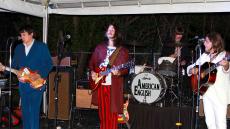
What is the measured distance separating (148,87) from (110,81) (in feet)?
5.37

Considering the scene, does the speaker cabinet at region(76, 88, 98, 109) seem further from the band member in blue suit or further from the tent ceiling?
the band member in blue suit

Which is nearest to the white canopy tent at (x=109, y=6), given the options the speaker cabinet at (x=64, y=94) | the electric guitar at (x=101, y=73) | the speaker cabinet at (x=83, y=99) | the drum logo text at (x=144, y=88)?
the speaker cabinet at (x=64, y=94)

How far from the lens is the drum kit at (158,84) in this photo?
816 cm

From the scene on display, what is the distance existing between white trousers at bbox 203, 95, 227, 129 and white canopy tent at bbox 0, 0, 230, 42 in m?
1.57

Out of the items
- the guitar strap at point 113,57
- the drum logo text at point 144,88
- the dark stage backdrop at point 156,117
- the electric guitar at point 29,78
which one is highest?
the guitar strap at point 113,57

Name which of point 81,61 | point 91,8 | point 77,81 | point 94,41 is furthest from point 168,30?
point 91,8

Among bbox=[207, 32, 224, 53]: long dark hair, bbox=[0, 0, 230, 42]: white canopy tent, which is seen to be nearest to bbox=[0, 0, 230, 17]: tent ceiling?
bbox=[0, 0, 230, 42]: white canopy tent

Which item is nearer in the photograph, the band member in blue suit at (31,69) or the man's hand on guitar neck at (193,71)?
the man's hand on guitar neck at (193,71)

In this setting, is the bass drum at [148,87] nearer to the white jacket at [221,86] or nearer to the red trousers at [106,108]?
the red trousers at [106,108]

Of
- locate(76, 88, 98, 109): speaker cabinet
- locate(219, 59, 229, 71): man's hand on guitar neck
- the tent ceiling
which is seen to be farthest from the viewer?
locate(76, 88, 98, 109): speaker cabinet

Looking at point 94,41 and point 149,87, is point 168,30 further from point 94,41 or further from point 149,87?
point 149,87

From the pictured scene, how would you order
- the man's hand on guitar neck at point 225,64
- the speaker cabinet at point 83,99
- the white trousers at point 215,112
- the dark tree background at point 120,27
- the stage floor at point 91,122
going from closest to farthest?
the man's hand on guitar neck at point 225,64 < the white trousers at point 215,112 < the stage floor at point 91,122 < the speaker cabinet at point 83,99 < the dark tree background at point 120,27

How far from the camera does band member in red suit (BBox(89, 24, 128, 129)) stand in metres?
6.79

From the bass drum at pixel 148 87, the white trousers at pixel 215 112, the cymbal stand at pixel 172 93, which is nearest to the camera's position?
the white trousers at pixel 215 112
